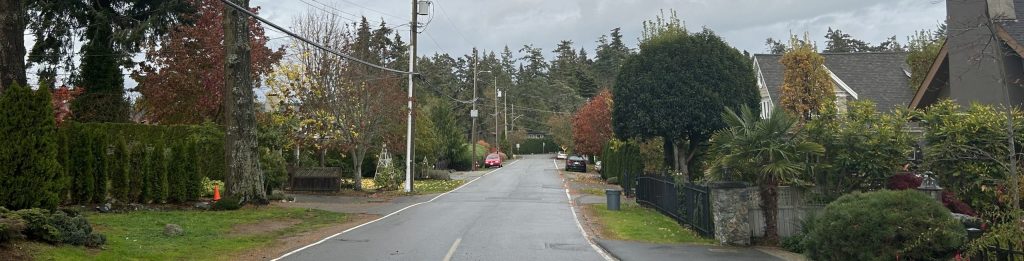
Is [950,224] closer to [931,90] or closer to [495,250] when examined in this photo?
[495,250]

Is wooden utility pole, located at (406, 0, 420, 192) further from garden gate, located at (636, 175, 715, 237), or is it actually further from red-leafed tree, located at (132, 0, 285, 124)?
garden gate, located at (636, 175, 715, 237)

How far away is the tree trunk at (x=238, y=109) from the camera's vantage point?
22016 mm

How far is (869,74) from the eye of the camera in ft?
122

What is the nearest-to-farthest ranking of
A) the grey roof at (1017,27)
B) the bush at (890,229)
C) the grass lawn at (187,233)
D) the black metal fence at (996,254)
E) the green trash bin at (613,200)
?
the black metal fence at (996,254) → the bush at (890,229) → the grass lawn at (187,233) → the grey roof at (1017,27) → the green trash bin at (613,200)

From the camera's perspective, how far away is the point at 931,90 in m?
22.8

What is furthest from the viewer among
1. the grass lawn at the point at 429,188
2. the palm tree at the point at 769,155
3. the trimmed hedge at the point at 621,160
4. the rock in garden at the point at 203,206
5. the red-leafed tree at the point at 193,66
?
the grass lawn at the point at 429,188

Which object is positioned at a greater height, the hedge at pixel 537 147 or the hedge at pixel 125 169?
the hedge at pixel 537 147

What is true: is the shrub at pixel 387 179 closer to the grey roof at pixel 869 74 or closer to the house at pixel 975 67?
the grey roof at pixel 869 74

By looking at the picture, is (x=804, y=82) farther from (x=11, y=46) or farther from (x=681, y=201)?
(x=11, y=46)

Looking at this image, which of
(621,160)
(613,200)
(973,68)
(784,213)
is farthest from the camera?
(621,160)

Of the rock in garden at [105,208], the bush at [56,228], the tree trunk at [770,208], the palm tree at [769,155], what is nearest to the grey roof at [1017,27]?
the palm tree at [769,155]

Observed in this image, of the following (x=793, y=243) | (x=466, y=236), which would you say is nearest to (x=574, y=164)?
(x=466, y=236)

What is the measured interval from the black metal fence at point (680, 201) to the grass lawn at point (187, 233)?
29.9 ft

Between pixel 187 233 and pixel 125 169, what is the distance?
5.07 metres
